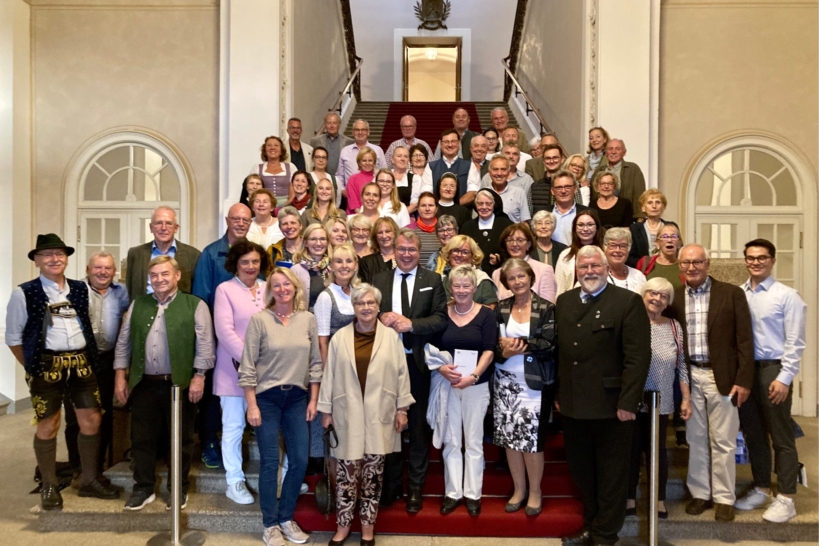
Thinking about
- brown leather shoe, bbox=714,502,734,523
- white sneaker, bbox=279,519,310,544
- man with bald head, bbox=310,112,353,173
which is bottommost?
white sneaker, bbox=279,519,310,544

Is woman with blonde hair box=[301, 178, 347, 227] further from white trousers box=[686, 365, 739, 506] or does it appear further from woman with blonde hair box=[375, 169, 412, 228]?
white trousers box=[686, 365, 739, 506]

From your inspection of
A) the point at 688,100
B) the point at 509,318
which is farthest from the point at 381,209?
the point at 688,100

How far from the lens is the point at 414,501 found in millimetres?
4387

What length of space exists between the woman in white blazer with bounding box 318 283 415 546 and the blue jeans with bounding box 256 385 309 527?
0.19 meters

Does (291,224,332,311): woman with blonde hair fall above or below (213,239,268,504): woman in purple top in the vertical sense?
above

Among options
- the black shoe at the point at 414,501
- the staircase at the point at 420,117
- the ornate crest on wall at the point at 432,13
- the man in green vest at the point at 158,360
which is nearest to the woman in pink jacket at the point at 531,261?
the black shoe at the point at 414,501

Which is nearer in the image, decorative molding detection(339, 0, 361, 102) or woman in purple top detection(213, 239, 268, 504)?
woman in purple top detection(213, 239, 268, 504)

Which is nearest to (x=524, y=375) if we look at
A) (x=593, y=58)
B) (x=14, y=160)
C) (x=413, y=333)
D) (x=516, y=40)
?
(x=413, y=333)

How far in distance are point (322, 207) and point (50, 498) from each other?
2999 mm

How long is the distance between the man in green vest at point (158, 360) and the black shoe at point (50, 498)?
18.7 inches

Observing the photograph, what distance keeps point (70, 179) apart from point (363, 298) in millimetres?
6448

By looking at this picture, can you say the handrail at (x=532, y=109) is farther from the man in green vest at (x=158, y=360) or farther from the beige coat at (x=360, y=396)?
the man in green vest at (x=158, y=360)

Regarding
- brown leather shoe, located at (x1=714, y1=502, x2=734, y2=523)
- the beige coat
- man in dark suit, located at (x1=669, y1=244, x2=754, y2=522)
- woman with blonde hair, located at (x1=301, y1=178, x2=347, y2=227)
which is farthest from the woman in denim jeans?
brown leather shoe, located at (x1=714, y1=502, x2=734, y2=523)

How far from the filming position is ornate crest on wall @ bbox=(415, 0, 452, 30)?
16.9 meters
